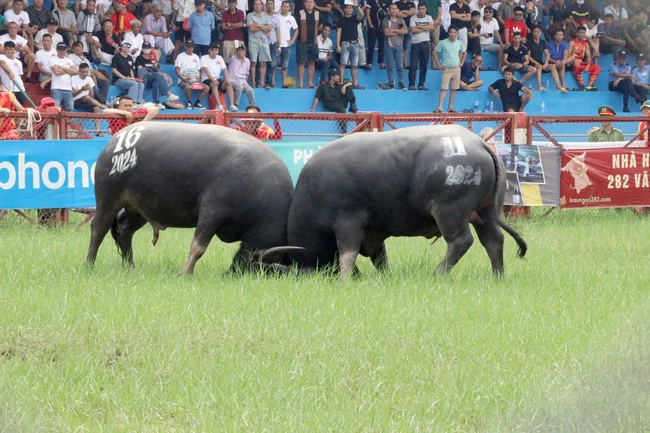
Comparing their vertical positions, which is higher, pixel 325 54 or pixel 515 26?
pixel 515 26

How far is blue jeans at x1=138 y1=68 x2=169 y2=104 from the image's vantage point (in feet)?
66.5

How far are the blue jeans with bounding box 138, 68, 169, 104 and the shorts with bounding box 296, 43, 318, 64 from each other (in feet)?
11.8

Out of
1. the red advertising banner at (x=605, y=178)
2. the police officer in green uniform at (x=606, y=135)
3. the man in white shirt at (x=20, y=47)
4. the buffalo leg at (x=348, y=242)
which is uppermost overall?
the man in white shirt at (x=20, y=47)

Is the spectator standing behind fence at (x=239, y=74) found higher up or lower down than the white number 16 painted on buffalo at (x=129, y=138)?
lower down

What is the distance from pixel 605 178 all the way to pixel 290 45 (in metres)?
9.30

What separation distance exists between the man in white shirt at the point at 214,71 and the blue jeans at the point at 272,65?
1.66 meters

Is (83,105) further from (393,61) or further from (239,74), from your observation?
(393,61)

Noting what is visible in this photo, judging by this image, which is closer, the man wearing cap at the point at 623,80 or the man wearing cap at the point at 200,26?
the man wearing cap at the point at 200,26

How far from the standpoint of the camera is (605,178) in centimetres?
1541

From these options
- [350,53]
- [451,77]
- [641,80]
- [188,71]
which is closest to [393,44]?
[350,53]

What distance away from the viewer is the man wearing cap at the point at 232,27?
21672 millimetres

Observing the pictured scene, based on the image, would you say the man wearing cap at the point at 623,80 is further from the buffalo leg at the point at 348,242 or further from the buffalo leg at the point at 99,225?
the buffalo leg at the point at 99,225

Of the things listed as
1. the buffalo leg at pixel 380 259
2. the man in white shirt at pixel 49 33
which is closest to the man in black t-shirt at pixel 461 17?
the man in white shirt at pixel 49 33

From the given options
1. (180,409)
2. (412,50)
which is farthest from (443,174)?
(412,50)
